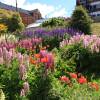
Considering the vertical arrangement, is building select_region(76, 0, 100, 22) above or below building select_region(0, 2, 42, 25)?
above

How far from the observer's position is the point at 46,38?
56.6 ft

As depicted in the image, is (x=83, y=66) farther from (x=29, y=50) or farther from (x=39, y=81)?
(x=39, y=81)

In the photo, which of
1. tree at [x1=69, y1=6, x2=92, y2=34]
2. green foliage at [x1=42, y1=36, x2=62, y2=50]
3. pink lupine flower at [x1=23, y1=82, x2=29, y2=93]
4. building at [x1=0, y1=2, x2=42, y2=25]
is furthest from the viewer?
→ building at [x1=0, y1=2, x2=42, y2=25]

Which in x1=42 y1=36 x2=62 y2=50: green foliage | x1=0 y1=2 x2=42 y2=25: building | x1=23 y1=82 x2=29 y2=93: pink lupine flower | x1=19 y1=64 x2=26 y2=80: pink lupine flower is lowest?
x1=0 y1=2 x2=42 y2=25: building

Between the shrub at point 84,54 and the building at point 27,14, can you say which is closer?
the shrub at point 84,54

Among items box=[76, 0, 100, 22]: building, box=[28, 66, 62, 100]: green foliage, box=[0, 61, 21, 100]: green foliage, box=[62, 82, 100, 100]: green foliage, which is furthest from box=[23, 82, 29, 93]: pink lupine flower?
box=[76, 0, 100, 22]: building

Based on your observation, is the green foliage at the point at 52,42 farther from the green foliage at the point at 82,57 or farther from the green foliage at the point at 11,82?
the green foliage at the point at 11,82

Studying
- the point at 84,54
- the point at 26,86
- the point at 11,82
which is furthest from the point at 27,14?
the point at 26,86

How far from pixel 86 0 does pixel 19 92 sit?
235ft

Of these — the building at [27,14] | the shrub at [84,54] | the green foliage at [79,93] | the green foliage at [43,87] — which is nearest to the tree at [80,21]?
the shrub at [84,54]

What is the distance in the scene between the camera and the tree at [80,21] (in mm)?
25766

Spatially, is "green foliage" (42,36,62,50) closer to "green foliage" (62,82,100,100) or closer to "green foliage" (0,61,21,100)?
"green foliage" (62,82,100,100)

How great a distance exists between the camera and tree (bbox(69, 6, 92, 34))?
25766mm

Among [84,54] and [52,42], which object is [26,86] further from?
[52,42]
